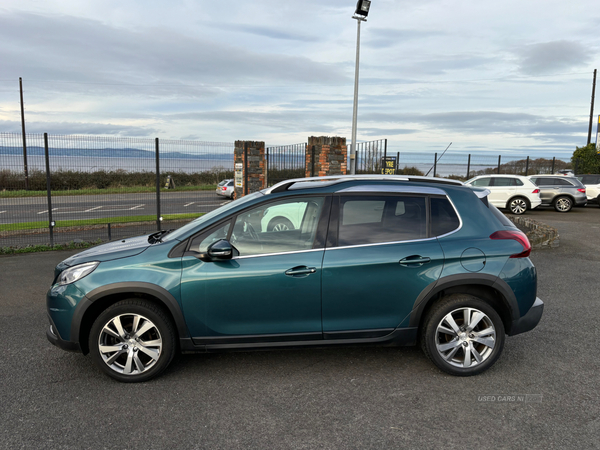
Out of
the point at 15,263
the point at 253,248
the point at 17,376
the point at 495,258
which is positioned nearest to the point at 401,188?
the point at 495,258

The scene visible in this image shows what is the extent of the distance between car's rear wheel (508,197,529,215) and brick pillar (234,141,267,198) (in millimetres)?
10503

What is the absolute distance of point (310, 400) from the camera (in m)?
3.60

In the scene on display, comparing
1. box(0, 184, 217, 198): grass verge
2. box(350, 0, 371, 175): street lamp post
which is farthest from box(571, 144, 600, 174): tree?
box(0, 184, 217, 198): grass verge

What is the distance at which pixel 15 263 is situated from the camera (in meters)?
8.87

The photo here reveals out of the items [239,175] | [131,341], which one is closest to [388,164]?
[239,175]

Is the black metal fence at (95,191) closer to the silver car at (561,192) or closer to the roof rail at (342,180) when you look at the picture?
the roof rail at (342,180)

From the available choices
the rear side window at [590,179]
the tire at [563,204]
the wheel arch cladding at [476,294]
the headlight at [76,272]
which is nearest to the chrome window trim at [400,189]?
the wheel arch cladding at [476,294]

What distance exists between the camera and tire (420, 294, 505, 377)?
12.9 feet

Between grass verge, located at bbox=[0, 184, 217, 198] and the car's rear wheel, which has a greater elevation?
grass verge, located at bbox=[0, 184, 217, 198]

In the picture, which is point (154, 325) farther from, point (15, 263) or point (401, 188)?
point (15, 263)

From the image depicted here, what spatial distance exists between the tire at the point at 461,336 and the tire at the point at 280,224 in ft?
4.71

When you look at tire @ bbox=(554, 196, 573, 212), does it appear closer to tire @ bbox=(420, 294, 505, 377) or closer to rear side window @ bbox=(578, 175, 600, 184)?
rear side window @ bbox=(578, 175, 600, 184)

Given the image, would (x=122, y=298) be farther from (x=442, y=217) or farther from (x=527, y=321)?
(x=527, y=321)

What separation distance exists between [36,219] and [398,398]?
1040 cm
